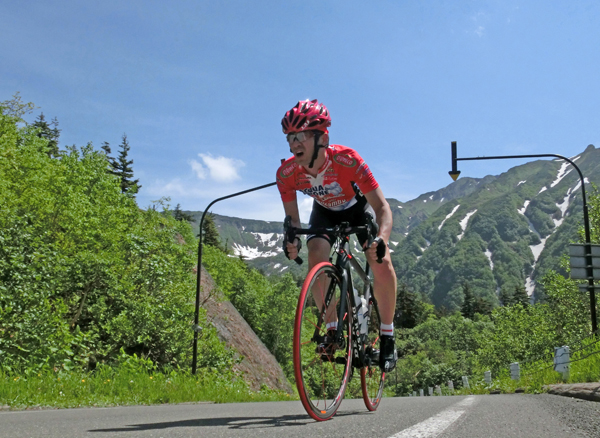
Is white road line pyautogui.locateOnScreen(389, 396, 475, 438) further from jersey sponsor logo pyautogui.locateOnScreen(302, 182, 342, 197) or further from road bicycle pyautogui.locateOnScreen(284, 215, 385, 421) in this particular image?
jersey sponsor logo pyautogui.locateOnScreen(302, 182, 342, 197)

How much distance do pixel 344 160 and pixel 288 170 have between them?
530 millimetres

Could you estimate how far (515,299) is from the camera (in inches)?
5192

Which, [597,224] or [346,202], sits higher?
[597,224]

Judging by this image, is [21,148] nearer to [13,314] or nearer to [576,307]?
[13,314]

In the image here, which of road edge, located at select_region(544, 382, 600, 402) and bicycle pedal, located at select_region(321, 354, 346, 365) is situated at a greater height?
bicycle pedal, located at select_region(321, 354, 346, 365)

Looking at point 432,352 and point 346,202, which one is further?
point 432,352

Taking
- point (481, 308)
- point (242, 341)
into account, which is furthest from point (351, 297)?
point (481, 308)

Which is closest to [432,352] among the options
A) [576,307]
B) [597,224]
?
[576,307]

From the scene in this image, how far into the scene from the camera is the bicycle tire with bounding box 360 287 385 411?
15.8 feet

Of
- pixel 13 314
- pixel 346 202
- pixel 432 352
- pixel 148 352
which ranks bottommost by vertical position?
pixel 432 352

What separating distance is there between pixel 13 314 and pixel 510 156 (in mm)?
14389

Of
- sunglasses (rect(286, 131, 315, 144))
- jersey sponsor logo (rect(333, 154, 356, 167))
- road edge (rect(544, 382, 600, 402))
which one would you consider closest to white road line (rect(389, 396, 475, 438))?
jersey sponsor logo (rect(333, 154, 356, 167))

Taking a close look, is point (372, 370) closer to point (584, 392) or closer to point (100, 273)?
point (584, 392)

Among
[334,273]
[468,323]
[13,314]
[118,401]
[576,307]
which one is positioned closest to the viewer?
[334,273]
